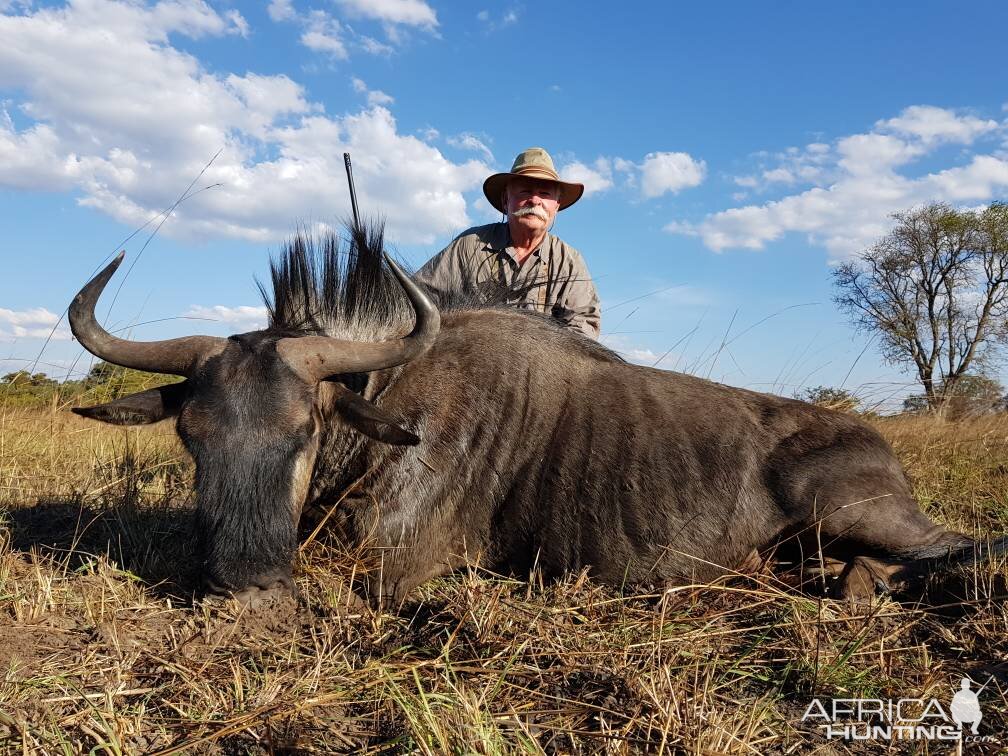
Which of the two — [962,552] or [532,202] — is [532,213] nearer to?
[532,202]

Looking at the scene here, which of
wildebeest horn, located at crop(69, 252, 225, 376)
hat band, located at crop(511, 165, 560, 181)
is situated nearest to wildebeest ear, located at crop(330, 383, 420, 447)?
wildebeest horn, located at crop(69, 252, 225, 376)

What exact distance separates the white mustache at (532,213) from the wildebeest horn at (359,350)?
10.1 feet

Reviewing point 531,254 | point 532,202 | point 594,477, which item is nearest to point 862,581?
point 594,477

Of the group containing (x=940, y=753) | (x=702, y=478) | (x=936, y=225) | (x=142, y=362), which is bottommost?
(x=940, y=753)

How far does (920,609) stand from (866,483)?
660 millimetres

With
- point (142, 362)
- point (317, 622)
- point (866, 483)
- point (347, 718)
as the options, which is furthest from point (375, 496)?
point (866, 483)

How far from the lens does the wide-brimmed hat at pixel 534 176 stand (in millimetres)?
6344

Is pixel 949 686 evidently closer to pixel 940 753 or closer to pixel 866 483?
pixel 940 753

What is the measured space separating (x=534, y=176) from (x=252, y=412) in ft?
13.2

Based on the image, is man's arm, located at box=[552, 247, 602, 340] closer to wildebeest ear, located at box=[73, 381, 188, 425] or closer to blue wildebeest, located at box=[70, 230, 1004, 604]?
blue wildebeest, located at box=[70, 230, 1004, 604]

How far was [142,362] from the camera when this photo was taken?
11.1 ft

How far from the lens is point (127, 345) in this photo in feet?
11.3

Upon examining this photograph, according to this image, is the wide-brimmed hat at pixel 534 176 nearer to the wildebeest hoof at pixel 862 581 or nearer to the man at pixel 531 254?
the man at pixel 531 254

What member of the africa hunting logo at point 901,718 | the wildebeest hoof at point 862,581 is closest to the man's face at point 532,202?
the wildebeest hoof at point 862,581
